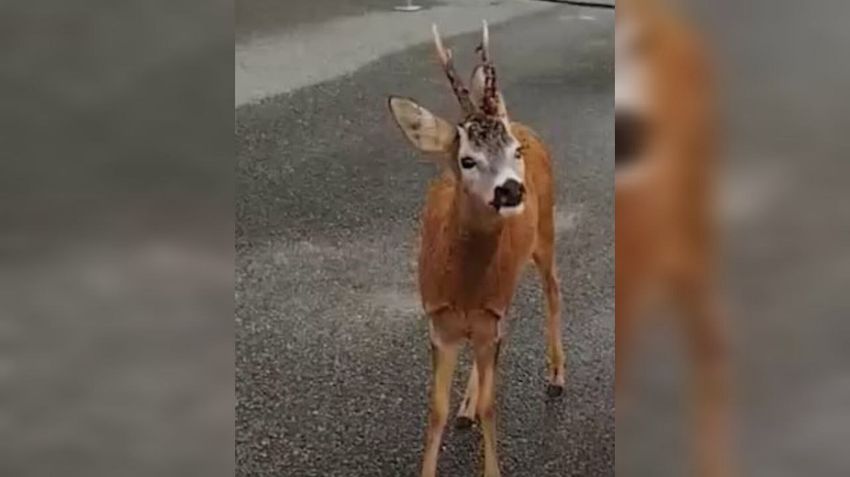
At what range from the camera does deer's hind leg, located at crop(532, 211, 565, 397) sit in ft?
4.00

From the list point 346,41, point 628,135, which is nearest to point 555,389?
point 628,135

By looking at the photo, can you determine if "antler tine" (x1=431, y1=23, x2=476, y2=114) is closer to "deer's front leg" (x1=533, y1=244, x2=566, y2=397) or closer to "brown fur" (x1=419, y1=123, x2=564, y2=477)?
"brown fur" (x1=419, y1=123, x2=564, y2=477)

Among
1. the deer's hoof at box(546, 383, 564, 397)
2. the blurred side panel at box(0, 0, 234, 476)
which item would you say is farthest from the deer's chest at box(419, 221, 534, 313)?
the blurred side panel at box(0, 0, 234, 476)

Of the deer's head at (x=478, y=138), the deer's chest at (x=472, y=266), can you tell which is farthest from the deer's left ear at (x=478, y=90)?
the deer's chest at (x=472, y=266)

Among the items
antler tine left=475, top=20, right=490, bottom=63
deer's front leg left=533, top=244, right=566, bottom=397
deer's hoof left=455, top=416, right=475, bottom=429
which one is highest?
antler tine left=475, top=20, right=490, bottom=63

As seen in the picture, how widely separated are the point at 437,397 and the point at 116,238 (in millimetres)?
368

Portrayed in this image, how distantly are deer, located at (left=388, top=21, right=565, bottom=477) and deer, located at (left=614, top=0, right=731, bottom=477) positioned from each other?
3.8 inches

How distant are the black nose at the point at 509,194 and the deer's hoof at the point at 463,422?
0.75 ft

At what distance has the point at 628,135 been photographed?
111 cm

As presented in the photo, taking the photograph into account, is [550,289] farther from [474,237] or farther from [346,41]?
[346,41]

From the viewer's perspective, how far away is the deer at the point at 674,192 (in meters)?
1.07

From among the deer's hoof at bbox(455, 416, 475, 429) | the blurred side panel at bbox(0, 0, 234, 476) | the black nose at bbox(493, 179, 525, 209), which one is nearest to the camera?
the blurred side panel at bbox(0, 0, 234, 476)

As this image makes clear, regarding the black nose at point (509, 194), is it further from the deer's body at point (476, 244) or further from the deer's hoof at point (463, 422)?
the deer's hoof at point (463, 422)

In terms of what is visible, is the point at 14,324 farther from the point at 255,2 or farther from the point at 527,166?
the point at 527,166
